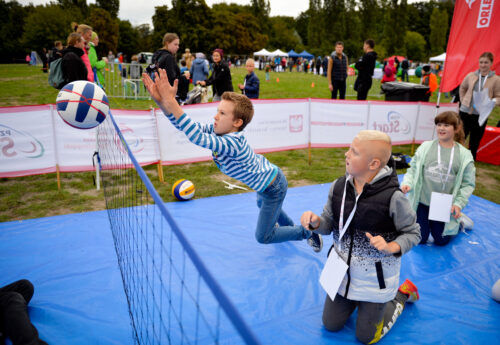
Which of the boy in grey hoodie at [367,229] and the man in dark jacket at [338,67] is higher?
the man in dark jacket at [338,67]

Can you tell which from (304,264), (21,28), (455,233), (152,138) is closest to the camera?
(304,264)

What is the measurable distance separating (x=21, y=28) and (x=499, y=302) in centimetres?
8625

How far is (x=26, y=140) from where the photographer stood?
5.60 metres

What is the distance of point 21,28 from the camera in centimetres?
6738

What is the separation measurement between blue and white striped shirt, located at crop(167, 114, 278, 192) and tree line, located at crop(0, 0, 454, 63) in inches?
2427

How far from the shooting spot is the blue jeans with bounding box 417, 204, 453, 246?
13.9 ft

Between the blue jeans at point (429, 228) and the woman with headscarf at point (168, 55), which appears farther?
the woman with headscarf at point (168, 55)

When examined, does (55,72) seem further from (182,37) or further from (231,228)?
(182,37)

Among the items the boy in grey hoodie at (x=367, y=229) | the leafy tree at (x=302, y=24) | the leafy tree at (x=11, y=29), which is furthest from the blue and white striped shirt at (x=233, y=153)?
the leafy tree at (x=302, y=24)

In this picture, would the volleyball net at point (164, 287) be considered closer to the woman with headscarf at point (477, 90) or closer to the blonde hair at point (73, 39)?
the blonde hair at point (73, 39)

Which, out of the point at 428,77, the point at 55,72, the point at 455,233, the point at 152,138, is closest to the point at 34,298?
the point at 152,138

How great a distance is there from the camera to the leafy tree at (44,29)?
2291 inches

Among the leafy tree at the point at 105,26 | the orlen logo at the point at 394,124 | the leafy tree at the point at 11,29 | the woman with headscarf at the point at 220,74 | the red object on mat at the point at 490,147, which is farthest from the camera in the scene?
the leafy tree at the point at 105,26

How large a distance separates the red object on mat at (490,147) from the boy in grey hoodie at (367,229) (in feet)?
24.1
